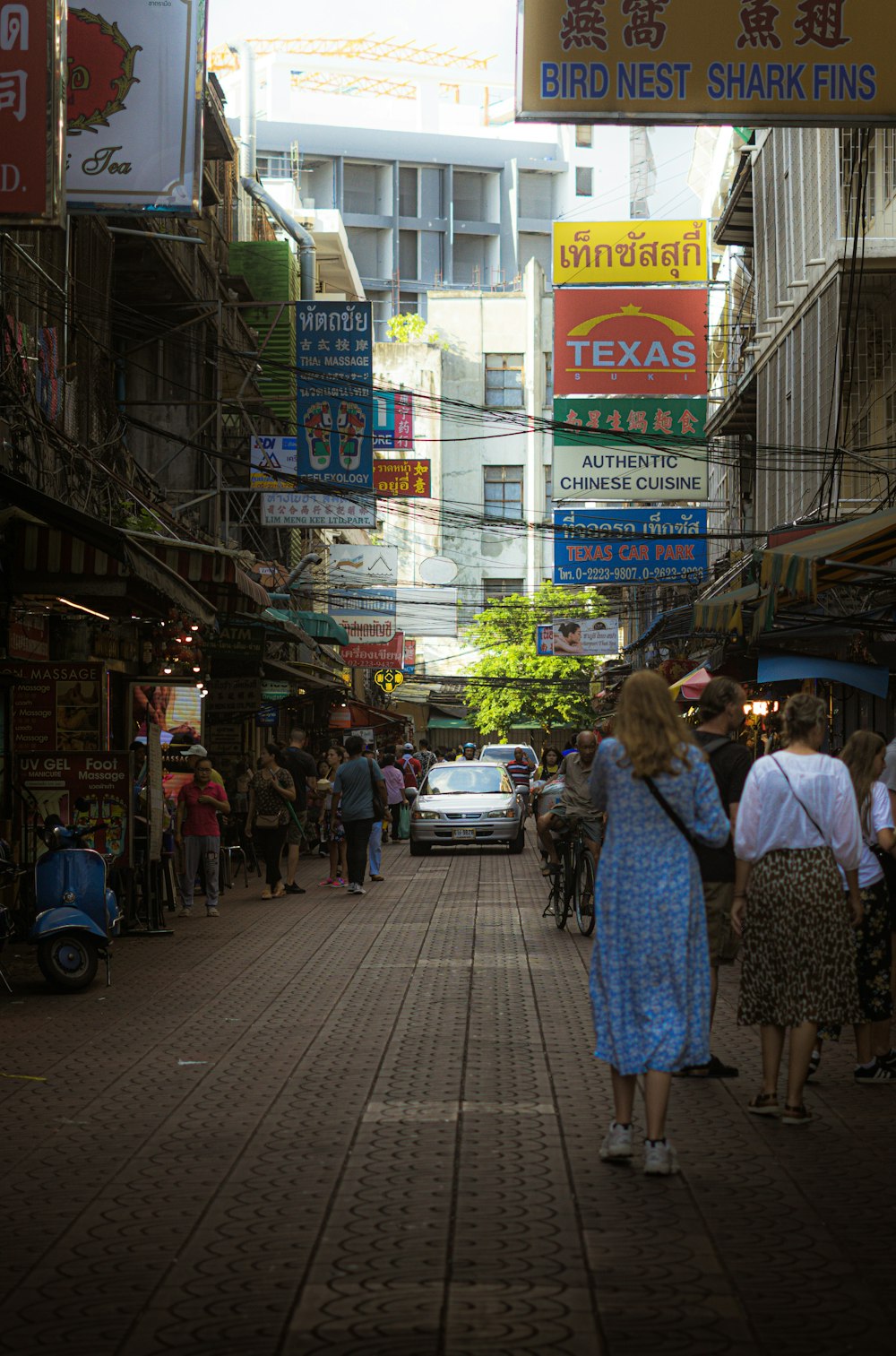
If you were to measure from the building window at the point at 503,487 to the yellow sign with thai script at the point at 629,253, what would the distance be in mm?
49456

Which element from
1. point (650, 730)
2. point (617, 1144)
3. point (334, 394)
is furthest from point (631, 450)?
point (617, 1144)

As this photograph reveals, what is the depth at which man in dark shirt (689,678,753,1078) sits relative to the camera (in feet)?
27.4

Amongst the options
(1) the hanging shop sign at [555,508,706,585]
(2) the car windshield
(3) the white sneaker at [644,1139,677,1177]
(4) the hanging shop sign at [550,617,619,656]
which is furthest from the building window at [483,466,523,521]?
(3) the white sneaker at [644,1139,677,1177]

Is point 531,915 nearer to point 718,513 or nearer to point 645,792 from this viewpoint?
point 645,792

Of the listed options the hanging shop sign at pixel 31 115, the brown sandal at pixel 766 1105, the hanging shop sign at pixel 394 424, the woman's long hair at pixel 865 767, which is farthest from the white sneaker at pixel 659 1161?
the hanging shop sign at pixel 394 424

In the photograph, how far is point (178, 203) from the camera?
1359 cm

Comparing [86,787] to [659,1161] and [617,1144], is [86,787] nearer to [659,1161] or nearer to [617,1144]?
[617,1144]

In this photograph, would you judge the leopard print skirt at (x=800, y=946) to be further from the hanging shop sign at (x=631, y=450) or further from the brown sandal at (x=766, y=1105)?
the hanging shop sign at (x=631, y=450)

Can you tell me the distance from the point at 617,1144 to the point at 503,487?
7256 cm

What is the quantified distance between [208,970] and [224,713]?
1449cm

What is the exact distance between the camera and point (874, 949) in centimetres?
841

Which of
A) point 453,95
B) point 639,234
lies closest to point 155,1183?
point 639,234

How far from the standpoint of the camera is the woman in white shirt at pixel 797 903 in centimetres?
725

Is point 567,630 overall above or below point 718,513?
below
